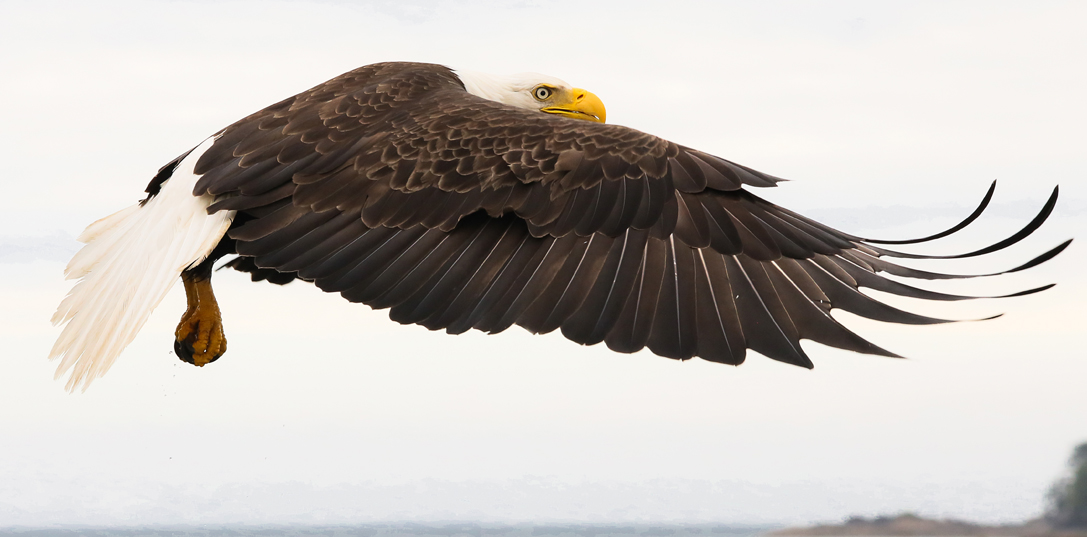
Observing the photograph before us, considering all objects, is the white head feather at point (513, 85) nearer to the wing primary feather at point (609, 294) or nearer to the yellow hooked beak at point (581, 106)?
the yellow hooked beak at point (581, 106)

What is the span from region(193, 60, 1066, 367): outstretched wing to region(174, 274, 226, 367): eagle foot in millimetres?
834

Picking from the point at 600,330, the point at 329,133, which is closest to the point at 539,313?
the point at 600,330

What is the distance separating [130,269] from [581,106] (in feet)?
7.05

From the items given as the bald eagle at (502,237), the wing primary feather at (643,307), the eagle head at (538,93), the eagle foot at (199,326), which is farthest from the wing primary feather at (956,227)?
the eagle foot at (199,326)

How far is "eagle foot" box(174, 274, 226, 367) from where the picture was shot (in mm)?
4172

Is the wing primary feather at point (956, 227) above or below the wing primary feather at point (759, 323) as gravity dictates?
above

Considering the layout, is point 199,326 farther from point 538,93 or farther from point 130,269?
point 538,93

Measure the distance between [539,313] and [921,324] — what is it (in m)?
1.01

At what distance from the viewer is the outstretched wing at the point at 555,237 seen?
111 inches

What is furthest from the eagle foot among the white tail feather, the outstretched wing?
the outstretched wing

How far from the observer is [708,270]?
2.96 metres

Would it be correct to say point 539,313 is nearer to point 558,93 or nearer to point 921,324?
point 921,324

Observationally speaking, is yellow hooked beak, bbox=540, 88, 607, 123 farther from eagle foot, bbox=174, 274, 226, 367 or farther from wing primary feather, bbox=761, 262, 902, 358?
wing primary feather, bbox=761, 262, 902, 358

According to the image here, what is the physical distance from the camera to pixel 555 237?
3.02 metres
